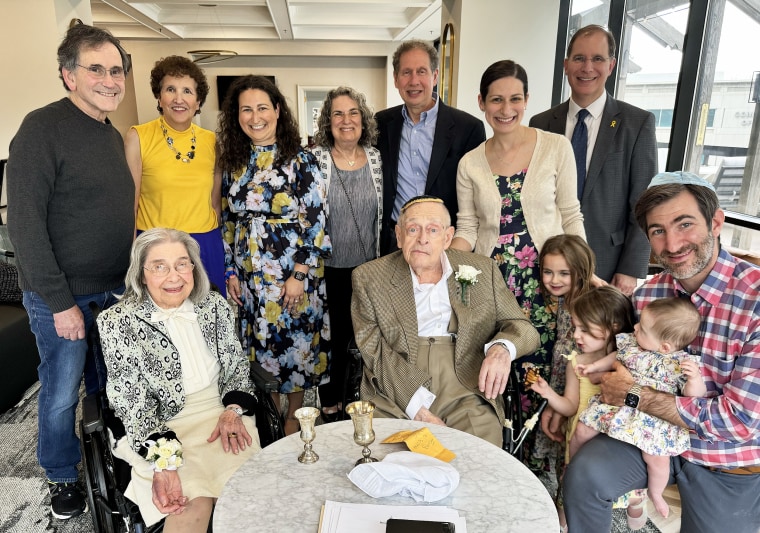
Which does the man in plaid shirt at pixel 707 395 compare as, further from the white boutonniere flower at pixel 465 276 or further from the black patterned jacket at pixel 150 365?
the black patterned jacket at pixel 150 365

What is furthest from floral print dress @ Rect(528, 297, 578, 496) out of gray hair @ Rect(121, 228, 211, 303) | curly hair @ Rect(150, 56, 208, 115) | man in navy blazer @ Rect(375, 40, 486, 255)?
curly hair @ Rect(150, 56, 208, 115)

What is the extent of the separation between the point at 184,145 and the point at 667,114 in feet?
11.0

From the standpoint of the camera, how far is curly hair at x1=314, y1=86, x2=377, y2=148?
2.67 metres

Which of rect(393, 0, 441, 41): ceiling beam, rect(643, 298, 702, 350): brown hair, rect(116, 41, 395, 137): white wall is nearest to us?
rect(643, 298, 702, 350): brown hair

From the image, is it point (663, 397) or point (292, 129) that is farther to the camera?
point (292, 129)

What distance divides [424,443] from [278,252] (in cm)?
135

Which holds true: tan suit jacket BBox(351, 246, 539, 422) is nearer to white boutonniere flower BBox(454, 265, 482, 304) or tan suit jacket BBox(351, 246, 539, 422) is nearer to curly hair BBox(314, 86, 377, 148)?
white boutonniere flower BBox(454, 265, 482, 304)

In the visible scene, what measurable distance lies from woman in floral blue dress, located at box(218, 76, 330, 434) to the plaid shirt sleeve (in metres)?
1.66

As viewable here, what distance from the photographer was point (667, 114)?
12.7ft

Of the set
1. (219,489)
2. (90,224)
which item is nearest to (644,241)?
(219,489)

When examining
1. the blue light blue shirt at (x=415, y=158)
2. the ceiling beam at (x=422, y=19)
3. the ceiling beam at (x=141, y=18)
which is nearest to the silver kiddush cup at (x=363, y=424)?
the blue light blue shirt at (x=415, y=158)

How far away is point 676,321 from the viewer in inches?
65.0

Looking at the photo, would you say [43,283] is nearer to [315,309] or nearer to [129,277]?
[129,277]

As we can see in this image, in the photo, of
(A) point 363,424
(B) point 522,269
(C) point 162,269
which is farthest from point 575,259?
(C) point 162,269
